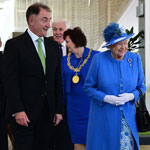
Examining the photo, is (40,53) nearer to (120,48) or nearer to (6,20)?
(120,48)

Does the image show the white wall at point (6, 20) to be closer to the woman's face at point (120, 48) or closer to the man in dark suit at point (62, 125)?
the man in dark suit at point (62, 125)

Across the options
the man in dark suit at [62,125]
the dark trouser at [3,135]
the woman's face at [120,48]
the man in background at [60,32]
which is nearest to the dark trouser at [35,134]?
the woman's face at [120,48]

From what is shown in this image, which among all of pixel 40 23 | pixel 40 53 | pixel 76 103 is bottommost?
pixel 76 103

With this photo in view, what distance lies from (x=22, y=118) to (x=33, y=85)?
28 cm

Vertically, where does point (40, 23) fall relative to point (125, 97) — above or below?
above

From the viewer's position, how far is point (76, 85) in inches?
180

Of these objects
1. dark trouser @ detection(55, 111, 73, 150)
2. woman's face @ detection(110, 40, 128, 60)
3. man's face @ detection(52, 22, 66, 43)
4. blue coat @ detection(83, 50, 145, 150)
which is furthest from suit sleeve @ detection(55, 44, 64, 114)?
man's face @ detection(52, 22, 66, 43)

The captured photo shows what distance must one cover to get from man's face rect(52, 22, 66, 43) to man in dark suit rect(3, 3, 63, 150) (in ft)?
5.56

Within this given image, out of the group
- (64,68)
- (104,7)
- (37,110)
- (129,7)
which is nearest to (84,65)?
(64,68)

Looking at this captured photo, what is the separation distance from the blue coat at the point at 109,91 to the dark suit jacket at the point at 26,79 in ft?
1.23

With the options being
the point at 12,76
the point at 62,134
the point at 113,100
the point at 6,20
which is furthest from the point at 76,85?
the point at 6,20

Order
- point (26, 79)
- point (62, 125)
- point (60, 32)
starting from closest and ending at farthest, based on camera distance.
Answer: point (26, 79) → point (62, 125) → point (60, 32)

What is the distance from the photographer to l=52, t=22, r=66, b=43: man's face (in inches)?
201

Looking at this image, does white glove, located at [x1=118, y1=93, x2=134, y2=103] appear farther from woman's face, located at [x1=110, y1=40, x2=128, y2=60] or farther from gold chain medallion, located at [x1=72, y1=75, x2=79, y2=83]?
gold chain medallion, located at [x1=72, y1=75, x2=79, y2=83]
